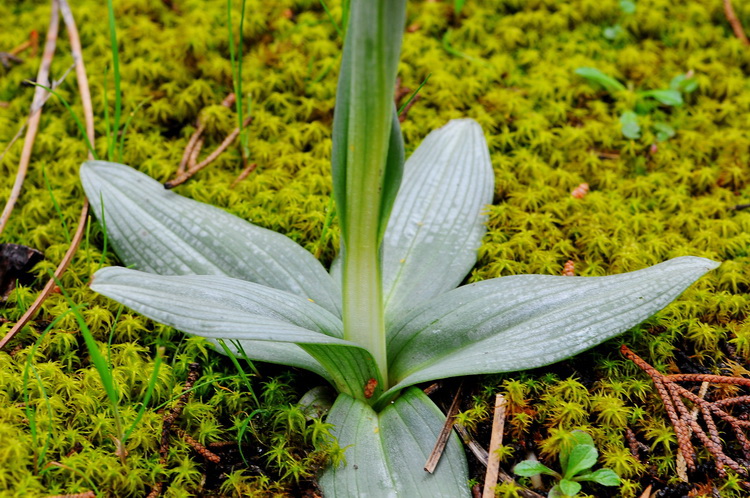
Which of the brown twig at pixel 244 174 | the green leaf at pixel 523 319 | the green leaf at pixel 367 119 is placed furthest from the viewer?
the brown twig at pixel 244 174

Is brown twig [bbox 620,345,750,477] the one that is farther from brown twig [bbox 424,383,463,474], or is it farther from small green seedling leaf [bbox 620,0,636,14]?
small green seedling leaf [bbox 620,0,636,14]

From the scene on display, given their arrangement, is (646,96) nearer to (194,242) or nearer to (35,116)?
(194,242)

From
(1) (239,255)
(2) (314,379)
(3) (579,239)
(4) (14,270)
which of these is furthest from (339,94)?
(4) (14,270)

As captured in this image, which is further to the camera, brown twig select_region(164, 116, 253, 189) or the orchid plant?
brown twig select_region(164, 116, 253, 189)

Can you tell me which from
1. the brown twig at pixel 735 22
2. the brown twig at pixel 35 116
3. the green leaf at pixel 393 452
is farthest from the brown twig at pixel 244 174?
the brown twig at pixel 735 22

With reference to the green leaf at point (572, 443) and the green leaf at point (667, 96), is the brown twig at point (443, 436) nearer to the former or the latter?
the green leaf at point (572, 443)

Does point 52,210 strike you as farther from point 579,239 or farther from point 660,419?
point 660,419

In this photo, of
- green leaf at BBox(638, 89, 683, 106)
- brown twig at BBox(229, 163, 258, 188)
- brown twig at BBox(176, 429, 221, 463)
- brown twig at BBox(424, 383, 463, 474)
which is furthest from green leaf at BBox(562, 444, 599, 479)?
green leaf at BBox(638, 89, 683, 106)
